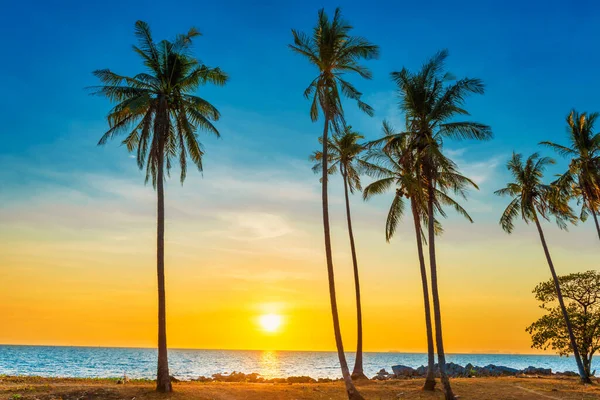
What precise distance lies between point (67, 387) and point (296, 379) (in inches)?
605

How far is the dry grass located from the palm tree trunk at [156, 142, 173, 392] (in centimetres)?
60

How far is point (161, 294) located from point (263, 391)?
22.2 ft

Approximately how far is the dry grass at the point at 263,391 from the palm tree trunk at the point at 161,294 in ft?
1.98

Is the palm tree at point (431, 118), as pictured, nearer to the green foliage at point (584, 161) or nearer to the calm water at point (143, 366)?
the green foliage at point (584, 161)

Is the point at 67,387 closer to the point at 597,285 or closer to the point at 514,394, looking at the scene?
the point at 514,394

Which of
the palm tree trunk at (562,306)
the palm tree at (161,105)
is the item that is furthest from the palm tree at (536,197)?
the palm tree at (161,105)

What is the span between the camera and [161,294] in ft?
65.8

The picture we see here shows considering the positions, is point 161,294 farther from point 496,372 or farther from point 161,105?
point 496,372

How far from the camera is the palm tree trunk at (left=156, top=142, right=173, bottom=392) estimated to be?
63.4 ft

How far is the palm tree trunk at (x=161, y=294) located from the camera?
19312 mm

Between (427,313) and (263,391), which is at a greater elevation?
(427,313)

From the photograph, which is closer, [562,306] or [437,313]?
[437,313]

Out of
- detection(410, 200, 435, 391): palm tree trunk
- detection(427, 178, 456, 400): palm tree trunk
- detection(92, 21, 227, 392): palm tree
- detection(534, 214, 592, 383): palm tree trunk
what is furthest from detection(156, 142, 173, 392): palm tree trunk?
detection(534, 214, 592, 383): palm tree trunk

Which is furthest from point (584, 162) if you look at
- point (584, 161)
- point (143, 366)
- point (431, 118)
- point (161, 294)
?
point (143, 366)
